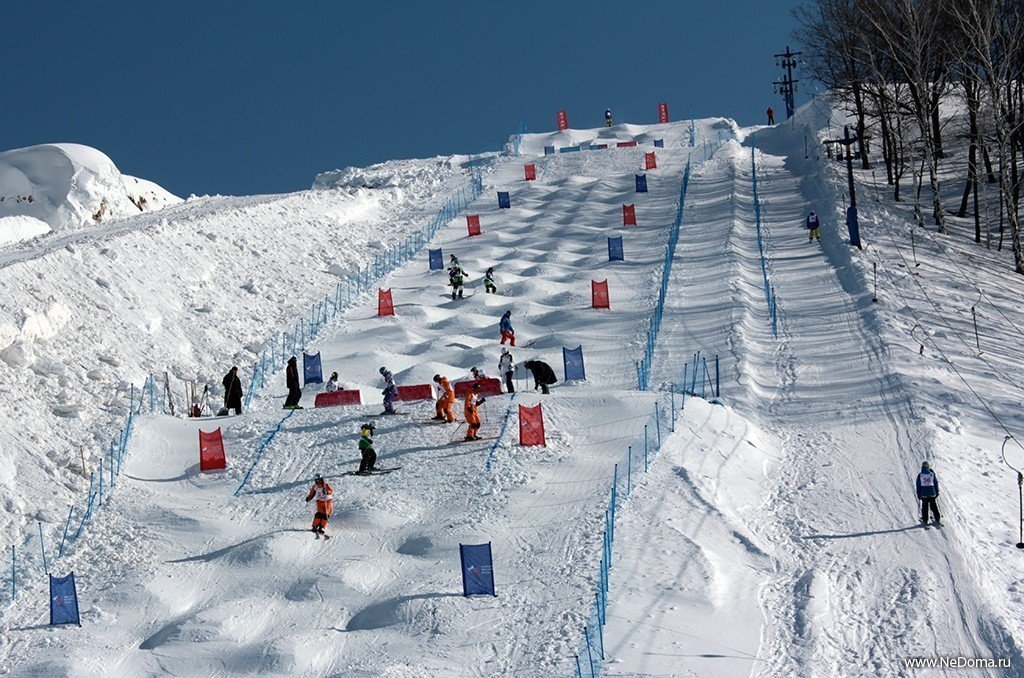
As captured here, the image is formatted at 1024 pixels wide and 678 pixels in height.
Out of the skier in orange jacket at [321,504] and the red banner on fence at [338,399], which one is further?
the red banner on fence at [338,399]

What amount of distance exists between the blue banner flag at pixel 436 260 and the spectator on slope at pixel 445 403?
615 inches

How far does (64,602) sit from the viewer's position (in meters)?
20.0

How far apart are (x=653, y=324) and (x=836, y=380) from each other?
20.8 feet

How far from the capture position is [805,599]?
61.1 feet

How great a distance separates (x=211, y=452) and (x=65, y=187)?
44.7 m

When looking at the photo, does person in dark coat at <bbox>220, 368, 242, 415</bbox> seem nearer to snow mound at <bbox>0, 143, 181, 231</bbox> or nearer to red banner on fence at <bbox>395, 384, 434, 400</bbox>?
red banner on fence at <bbox>395, 384, 434, 400</bbox>

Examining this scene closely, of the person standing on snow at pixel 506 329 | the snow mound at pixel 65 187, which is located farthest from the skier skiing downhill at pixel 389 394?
the snow mound at pixel 65 187

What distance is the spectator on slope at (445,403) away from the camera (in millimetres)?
26188

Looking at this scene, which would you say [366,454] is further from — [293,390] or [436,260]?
[436,260]

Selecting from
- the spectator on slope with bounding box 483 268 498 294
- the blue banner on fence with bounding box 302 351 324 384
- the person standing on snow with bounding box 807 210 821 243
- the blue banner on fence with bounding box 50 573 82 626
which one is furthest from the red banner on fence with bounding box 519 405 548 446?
the person standing on snow with bounding box 807 210 821 243

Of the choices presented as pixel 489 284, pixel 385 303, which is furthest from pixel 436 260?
pixel 385 303

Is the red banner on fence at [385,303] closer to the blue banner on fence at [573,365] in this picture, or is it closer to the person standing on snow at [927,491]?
the blue banner on fence at [573,365]

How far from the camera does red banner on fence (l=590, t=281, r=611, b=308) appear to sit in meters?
35.9

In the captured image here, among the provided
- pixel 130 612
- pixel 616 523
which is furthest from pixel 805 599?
pixel 130 612
